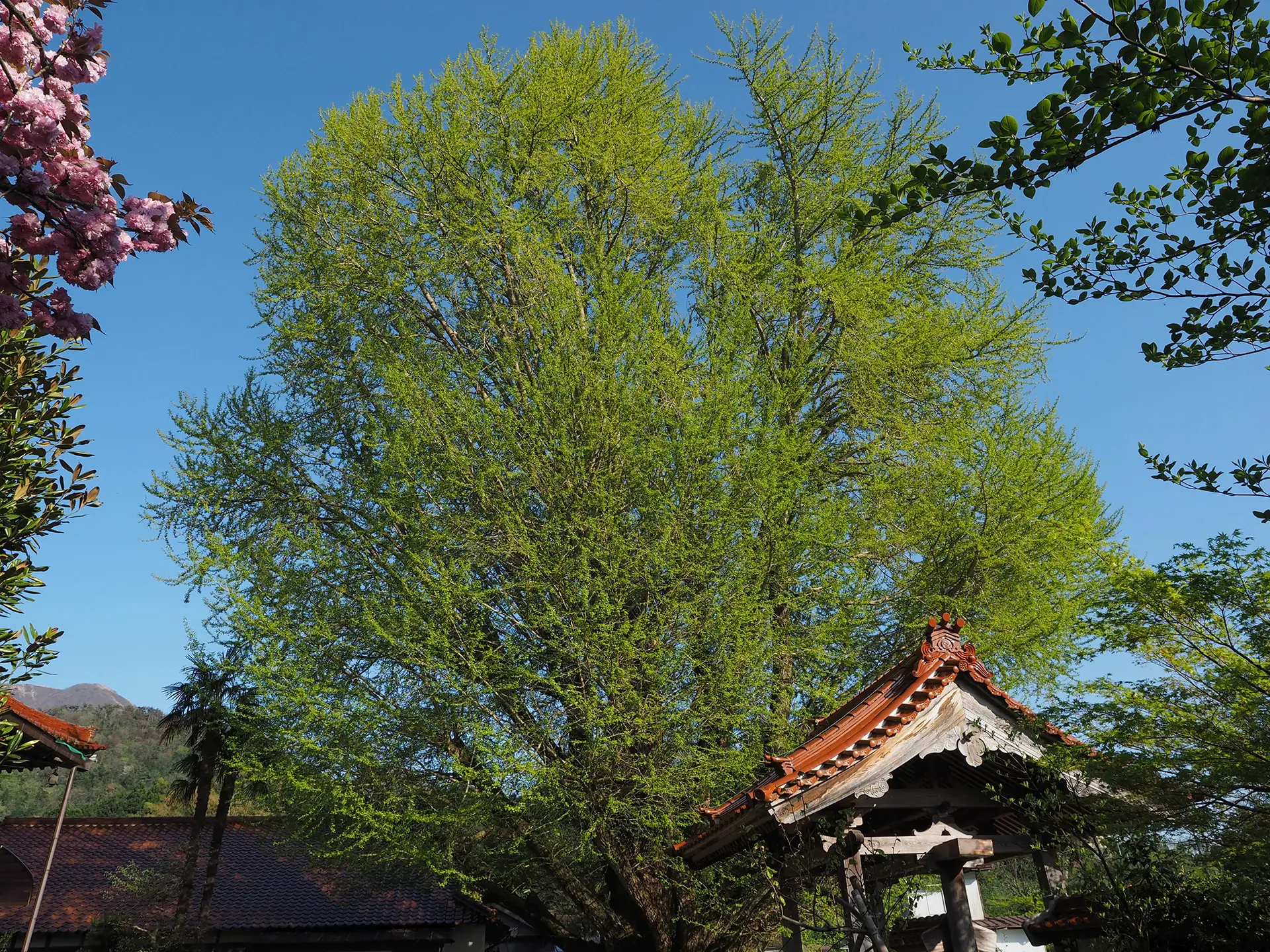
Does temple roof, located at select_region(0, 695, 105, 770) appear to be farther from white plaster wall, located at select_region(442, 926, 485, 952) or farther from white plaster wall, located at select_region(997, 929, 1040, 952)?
white plaster wall, located at select_region(997, 929, 1040, 952)

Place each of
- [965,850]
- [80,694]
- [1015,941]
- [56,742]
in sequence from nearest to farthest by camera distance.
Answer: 1. [965,850]
2. [56,742]
3. [1015,941]
4. [80,694]

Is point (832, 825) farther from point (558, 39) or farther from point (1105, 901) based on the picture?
point (558, 39)

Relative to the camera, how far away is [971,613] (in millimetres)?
9266

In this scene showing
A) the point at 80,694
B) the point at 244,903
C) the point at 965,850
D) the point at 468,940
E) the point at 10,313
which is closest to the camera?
the point at 10,313

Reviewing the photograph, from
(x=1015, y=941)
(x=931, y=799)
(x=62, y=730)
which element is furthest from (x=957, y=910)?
(x=1015, y=941)

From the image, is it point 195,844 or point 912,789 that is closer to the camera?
point 912,789

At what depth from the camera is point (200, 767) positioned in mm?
16016

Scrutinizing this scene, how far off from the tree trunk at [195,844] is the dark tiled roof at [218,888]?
54cm

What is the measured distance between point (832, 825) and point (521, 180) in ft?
28.0

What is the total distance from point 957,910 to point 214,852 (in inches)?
565

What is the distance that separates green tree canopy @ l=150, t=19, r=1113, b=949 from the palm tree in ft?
18.9

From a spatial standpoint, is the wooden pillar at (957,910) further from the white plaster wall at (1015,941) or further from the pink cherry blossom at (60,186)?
the white plaster wall at (1015,941)

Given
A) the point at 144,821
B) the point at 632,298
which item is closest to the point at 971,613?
the point at 632,298

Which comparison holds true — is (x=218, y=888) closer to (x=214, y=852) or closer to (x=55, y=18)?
(x=214, y=852)
